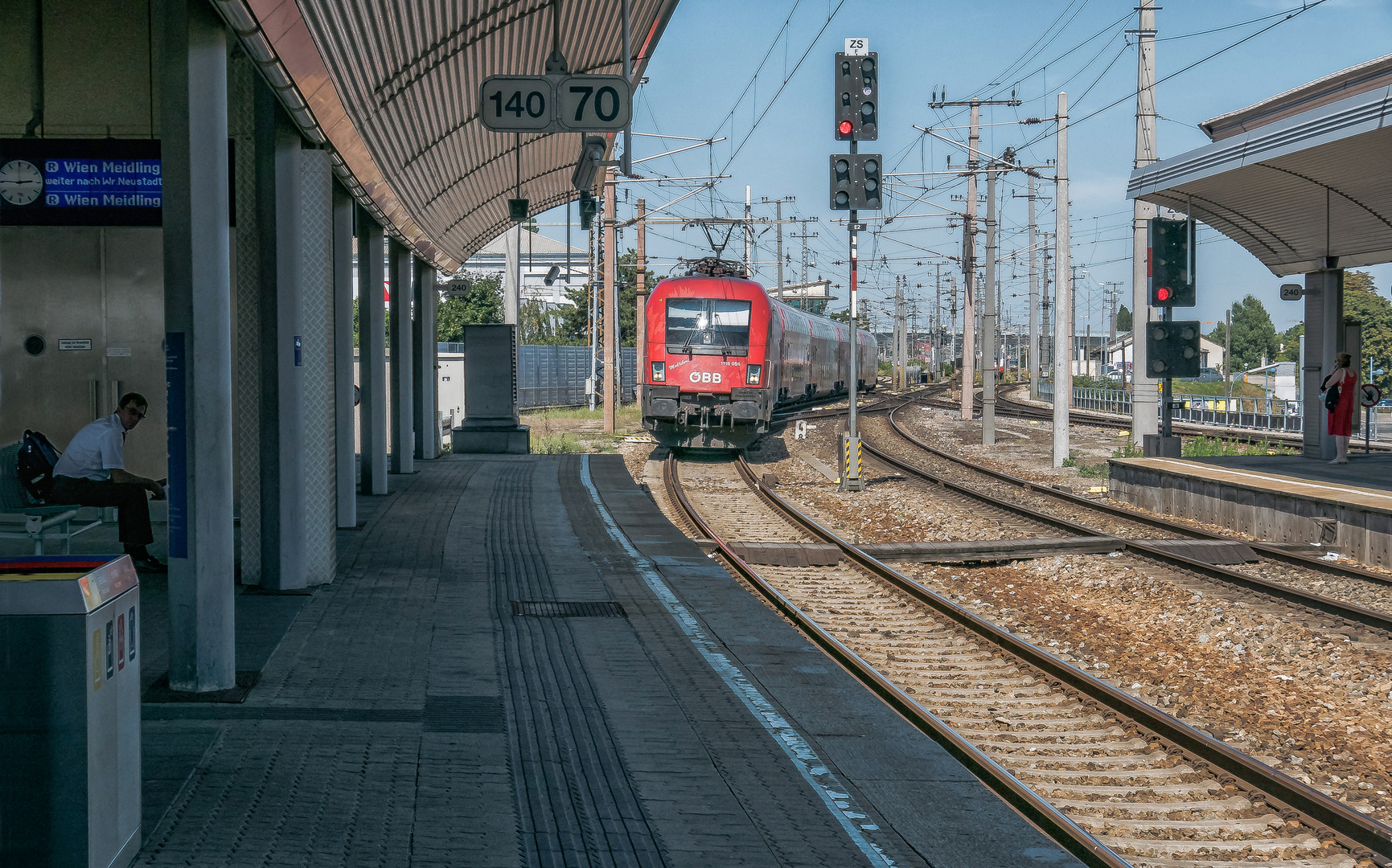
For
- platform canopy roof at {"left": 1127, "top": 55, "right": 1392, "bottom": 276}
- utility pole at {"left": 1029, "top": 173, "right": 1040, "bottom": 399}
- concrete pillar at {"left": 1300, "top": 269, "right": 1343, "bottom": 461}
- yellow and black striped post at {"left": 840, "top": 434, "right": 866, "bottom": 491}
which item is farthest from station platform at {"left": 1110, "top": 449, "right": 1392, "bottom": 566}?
utility pole at {"left": 1029, "top": 173, "right": 1040, "bottom": 399}

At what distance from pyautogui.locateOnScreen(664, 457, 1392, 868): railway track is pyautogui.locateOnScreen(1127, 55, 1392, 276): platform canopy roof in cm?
647

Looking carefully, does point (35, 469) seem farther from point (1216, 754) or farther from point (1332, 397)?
point (1332, 397)

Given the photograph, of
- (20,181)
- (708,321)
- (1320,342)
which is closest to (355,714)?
(20,181)

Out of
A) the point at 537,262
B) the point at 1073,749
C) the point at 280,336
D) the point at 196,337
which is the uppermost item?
the point at 537,262

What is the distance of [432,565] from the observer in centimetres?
1023

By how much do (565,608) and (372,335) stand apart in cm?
566

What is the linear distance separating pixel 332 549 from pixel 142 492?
1.36 metres

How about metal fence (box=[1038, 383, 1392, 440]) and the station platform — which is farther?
metal fence (box=[1038, 383, 1392, 440])

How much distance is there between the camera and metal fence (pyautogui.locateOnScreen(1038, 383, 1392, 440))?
30484 mm

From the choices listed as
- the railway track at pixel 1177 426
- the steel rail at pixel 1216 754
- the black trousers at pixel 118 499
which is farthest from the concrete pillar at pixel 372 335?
the railway track at pixel 1177 426

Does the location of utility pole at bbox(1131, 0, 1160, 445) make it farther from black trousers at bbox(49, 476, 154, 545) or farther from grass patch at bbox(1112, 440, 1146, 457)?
black trousers at bbox(49, 476, 154, 545)

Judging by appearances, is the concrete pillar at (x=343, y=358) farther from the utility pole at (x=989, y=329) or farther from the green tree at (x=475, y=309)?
the green tree at (x=475, y=309)

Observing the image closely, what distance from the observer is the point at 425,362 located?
1875cm

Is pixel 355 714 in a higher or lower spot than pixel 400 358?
lower
